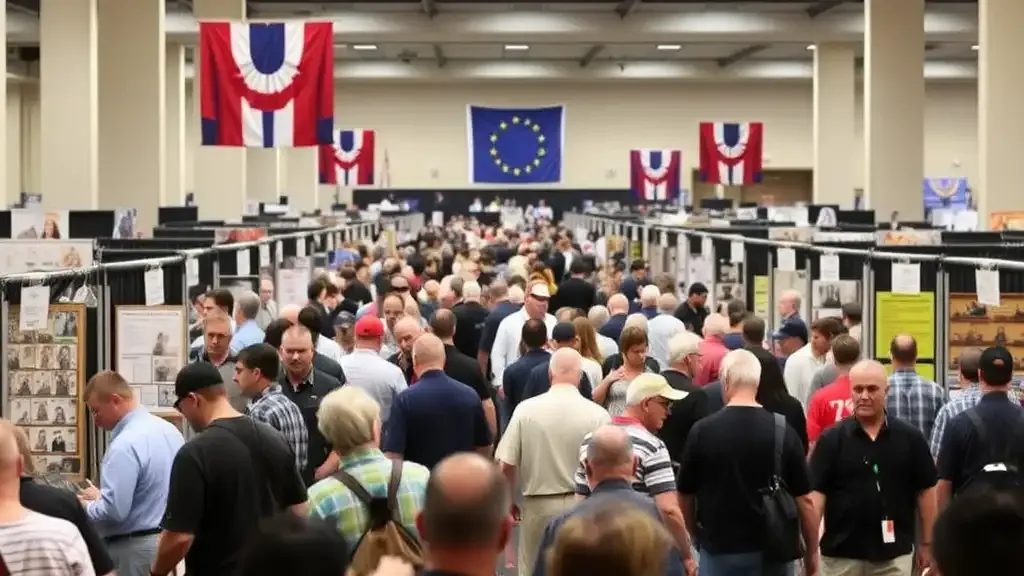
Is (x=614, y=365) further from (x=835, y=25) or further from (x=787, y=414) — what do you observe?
(x=835, y=25)

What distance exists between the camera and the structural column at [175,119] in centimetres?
4440

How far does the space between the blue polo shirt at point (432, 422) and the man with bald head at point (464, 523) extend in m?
5.00

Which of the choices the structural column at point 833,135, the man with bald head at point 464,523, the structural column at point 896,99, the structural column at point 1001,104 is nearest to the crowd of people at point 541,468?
the man with bald head at point 464,523

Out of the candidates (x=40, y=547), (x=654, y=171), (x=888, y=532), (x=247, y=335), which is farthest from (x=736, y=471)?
(x=654, y=171)

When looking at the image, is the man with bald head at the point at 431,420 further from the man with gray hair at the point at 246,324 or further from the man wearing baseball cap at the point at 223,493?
the man with gray hair at the point at 246,324

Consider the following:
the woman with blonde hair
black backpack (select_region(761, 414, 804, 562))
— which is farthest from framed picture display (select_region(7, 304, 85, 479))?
the woman with blonde hair

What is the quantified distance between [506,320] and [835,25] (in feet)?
100

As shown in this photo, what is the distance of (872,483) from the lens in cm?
769

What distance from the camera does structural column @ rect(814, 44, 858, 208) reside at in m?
41.3

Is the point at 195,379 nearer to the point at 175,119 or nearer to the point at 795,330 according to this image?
the point at 795,330

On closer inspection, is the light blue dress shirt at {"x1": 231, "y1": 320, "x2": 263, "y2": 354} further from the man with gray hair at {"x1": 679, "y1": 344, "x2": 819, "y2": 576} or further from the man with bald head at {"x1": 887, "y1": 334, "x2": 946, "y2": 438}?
the man with gray hair at {"x1": 679, "y1": 344, "x2": 819, "y2": 576}

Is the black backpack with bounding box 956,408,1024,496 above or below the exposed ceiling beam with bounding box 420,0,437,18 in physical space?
below

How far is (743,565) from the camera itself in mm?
7445

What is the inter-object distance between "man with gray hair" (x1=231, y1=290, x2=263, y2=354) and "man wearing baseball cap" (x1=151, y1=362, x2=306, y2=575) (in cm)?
528
